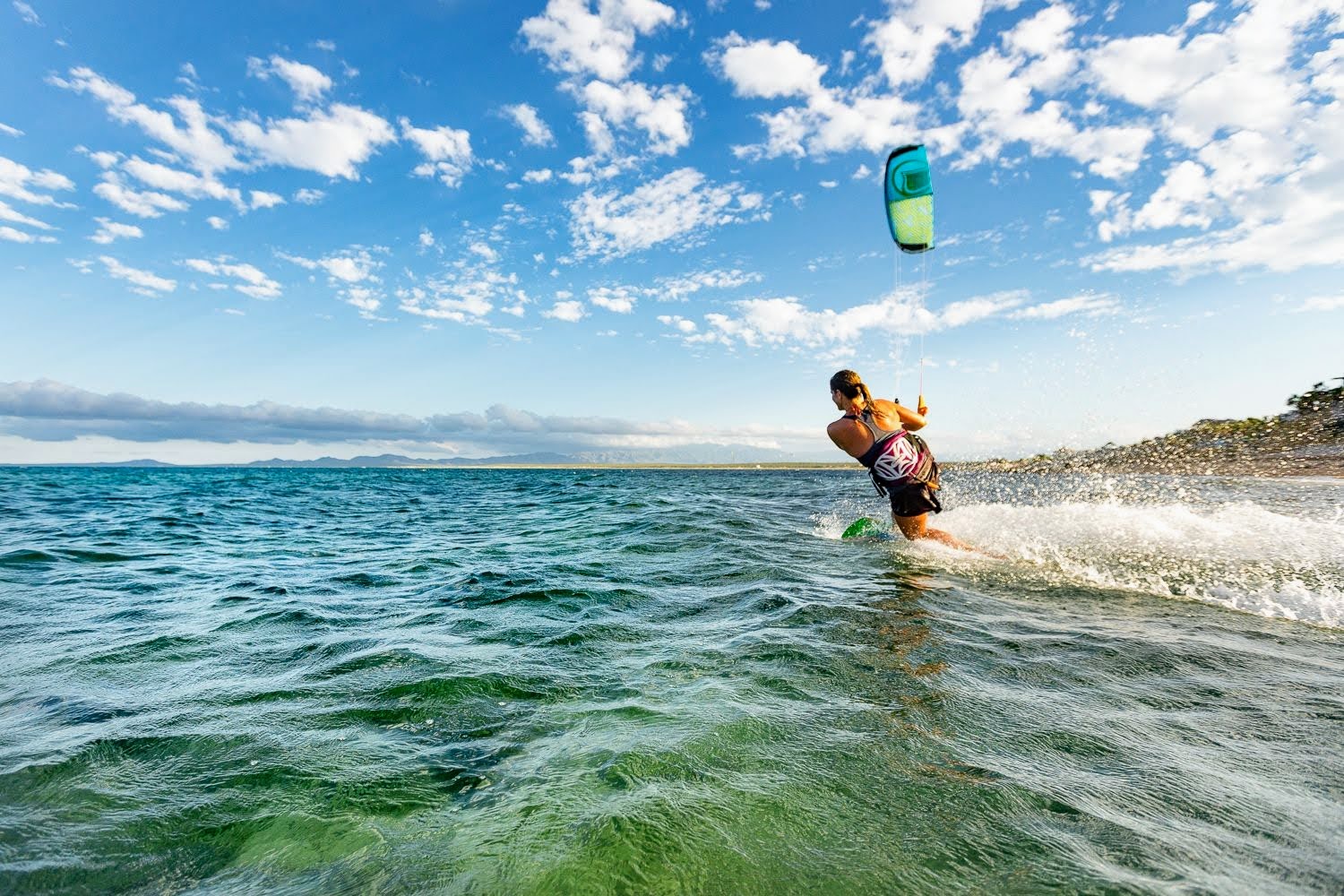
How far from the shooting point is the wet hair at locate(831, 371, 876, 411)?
33.2 ft

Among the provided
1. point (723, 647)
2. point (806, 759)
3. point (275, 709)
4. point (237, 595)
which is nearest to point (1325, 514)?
point (723, 647)

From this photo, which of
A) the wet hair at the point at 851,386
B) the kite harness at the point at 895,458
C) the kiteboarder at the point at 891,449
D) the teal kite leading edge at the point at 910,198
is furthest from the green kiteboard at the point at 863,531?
the teal kite leading edge at the point at 910,198

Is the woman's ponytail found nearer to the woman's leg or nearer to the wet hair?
the wet hair

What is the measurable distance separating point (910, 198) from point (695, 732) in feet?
35.1

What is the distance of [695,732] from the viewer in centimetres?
358

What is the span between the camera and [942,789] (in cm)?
283

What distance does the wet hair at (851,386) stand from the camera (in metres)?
10.1

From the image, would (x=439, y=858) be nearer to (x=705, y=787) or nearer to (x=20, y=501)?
(x=705, y=787)

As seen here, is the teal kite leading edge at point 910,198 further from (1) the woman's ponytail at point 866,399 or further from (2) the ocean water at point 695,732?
(2) the ocean water at point 695,732

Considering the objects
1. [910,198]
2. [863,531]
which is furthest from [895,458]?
[910,198]

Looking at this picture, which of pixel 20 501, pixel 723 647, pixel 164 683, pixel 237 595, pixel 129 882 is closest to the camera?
pixel 129 882

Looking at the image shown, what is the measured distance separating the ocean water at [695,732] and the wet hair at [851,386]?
10.5 feet

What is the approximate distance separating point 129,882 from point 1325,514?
18.2m

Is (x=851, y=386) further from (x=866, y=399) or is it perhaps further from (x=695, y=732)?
(x=695, y=732)
